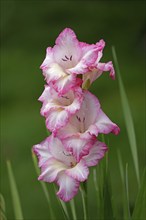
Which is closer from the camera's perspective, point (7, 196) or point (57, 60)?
point (57, 60)

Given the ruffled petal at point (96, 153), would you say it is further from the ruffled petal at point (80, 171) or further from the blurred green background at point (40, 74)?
the blurred green background at point (40, 74)

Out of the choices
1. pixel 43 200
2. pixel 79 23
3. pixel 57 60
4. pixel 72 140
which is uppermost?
pixel 79 23

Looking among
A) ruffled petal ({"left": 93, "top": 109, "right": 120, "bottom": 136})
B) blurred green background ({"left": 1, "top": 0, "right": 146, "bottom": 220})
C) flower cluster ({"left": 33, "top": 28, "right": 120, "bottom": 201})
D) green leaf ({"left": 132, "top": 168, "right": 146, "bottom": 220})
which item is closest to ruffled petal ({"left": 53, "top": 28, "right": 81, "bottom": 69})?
flower cluster ({"left": 33, "top": 28, "right": 120, "bottom": 201})

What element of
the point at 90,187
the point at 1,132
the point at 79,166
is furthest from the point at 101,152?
the point at 1,132

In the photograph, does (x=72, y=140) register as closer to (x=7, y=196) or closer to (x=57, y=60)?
(x=57, y=60)

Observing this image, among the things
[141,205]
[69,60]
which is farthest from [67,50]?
[141,205]

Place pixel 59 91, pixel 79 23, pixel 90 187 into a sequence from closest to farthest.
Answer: pixel 59 91, pixel 90 187, pixel 79 23

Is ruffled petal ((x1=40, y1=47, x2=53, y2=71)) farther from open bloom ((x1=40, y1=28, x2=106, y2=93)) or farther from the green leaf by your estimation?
the green leaf

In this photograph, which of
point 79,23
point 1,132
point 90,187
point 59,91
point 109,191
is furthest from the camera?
point 79,23

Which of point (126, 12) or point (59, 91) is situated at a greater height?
point (126, 12)
